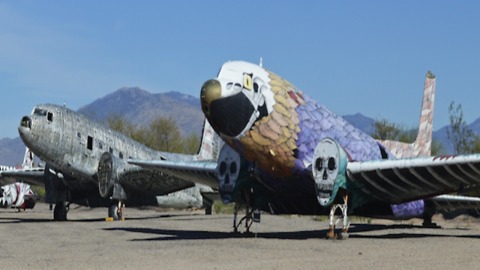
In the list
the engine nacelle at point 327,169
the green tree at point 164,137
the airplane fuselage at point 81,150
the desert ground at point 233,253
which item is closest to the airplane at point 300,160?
the engine nacelle at point 327,169

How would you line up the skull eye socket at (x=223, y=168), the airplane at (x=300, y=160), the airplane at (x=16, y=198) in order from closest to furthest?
the airplane at (x=300, y=160), the skull eye socket at (x=223, y=168), the airplane at (x=16, y=198)

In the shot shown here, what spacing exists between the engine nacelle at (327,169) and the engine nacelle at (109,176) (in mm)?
18407

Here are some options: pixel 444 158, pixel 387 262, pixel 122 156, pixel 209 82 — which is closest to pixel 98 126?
pixel 122 156

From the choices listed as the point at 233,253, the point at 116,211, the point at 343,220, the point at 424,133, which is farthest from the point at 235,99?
the point at 116,211

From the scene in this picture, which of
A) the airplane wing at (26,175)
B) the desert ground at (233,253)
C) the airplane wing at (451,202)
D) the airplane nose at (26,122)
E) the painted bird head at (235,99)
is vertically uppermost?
the airplane nose at (26,122)

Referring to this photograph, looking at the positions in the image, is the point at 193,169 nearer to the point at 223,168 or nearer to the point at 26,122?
the point at 223,168

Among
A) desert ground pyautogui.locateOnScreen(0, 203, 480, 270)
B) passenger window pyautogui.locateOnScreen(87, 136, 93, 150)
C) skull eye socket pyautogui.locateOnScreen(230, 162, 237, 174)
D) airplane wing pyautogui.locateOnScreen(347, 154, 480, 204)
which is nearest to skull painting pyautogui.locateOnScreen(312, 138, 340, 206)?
airplane wing pyautogui.locateOnScreen(347, 154, 480, 204)

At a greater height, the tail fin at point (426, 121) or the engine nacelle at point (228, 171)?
the tail fin at point (426, 121)

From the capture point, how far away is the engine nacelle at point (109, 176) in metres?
40.2

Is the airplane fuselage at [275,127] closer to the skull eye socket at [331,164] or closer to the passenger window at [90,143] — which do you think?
the skull eye socket at [331,164]

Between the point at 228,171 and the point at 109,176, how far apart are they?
14.3 metres

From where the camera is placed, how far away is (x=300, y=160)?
25.0m

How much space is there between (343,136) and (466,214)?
1005 inches

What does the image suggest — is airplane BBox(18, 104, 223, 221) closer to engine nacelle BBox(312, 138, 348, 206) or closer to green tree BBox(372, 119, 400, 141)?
engine nacelle BBox(312, 138, 348, 206)
